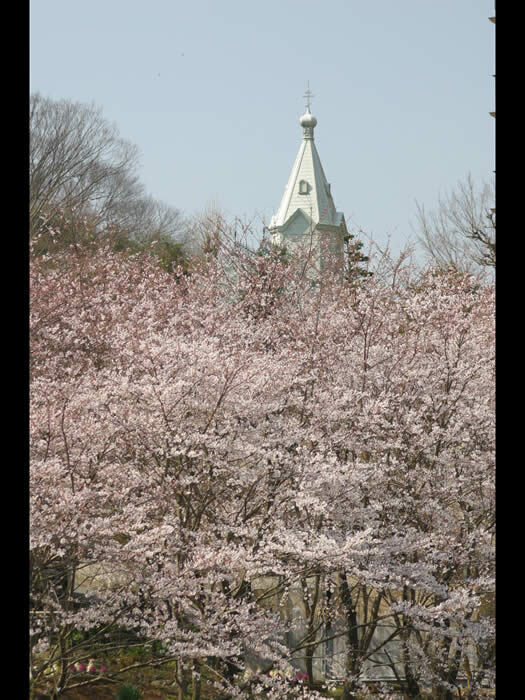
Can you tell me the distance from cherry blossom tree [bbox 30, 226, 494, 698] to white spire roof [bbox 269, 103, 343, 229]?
17.6 meters

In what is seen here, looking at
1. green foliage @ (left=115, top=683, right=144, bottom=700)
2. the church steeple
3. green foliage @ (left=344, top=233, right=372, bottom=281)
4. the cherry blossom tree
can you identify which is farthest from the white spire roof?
green foliage @ (left=115, top=683, right=144, bottom=700)

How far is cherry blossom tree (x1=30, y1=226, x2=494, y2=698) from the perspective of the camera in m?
4.85

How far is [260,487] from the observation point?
5.73 meters

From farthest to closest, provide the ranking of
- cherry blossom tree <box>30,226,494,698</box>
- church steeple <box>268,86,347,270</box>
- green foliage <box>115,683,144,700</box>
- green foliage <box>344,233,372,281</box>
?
church steeple <box>268,86,347,270</box>
green foliage <box>344,233,372,281</box>
green foliage <box>115,683,144,700</box>
cherry blossom tree <box>30,226,494,698</box>

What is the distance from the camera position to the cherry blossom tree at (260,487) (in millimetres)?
4852

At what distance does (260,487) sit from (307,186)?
2140 cm

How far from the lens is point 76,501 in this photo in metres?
4.48

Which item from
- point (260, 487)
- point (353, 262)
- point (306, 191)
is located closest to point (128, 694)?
point (260, 487)

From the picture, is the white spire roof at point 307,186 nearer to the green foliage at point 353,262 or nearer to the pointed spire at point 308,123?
the pointed spire at point 308,123

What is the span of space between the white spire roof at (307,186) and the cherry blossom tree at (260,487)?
17.6 m

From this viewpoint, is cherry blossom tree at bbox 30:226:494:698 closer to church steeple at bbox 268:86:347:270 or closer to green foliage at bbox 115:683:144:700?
green foliage at bbox 115:683:144:700

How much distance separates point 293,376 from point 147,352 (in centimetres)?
135

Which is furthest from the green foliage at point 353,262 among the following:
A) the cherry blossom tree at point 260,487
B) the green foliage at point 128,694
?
the green foliage at point 128,694
